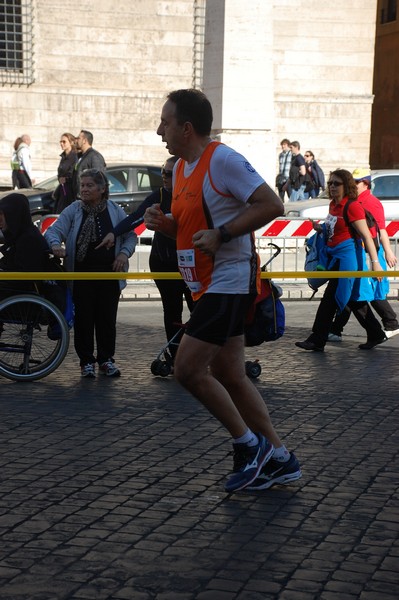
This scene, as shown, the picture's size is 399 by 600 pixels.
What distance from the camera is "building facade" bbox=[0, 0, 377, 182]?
31797mm

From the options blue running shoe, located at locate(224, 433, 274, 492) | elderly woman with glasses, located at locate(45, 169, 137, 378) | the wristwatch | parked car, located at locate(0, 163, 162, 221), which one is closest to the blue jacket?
elderly woman with glasses, located at locate(45, 169, 137, 378)

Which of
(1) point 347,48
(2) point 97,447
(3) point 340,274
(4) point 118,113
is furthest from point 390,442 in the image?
(1) point 347,48

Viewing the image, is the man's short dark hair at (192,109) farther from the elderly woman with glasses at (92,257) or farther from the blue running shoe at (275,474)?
the elderly woman with glasses at (92,257)

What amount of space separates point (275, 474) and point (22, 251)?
3943 mm

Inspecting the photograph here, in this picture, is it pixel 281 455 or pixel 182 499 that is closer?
pixel 182 499

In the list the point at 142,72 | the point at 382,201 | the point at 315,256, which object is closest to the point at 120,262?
the point at 315,256

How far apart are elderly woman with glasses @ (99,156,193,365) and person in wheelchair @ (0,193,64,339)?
53 centimetres

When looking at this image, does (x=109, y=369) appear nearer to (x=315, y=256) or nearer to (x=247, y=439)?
(x=315, y=256)

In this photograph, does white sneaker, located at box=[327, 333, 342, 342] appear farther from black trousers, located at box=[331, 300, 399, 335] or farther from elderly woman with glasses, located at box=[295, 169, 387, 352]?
elderly woman with glasses, located at box=[295, 169, 387, 352]

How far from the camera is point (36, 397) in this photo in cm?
855

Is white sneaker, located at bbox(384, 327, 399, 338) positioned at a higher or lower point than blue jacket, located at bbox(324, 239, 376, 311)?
lower

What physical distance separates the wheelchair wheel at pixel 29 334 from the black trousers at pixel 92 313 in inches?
9.0

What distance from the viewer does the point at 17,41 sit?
31.9 metres

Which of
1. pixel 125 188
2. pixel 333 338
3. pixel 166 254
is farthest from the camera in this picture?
pixel 125 188
